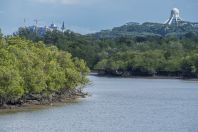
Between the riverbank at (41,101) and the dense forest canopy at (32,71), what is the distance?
683 mm

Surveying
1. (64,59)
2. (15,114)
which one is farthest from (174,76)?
(15,114)

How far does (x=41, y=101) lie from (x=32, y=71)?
3976 millimetres

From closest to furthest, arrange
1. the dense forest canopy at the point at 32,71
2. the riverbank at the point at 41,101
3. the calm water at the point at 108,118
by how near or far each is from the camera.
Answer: the calm water at the point at 108,118, the dense forest canopy at the point at 32,71, the riverbank at the point at 41,101

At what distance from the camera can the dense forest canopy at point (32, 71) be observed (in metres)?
69.8

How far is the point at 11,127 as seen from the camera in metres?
56.5

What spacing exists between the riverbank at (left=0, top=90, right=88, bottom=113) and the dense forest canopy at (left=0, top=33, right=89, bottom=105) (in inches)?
26.9

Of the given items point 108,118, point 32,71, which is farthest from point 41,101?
point 108,118

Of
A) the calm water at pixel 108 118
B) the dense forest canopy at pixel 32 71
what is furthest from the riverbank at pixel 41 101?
the calm water at pixel 108 118

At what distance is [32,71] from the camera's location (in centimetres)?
7738

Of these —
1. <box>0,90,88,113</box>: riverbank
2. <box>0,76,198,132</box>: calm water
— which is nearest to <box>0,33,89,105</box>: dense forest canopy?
<box>0,90,88,113</box>: riverbank

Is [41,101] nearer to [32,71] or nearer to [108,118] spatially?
[32,71]

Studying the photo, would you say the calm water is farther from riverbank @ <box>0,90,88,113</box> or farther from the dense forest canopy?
the dense forest canopy

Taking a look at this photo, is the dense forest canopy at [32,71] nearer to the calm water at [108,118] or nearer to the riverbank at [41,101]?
the riverbank at [41,101]

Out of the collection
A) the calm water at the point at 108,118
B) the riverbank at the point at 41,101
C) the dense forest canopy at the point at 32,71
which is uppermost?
the dense forest canopy at the point at 32,71
